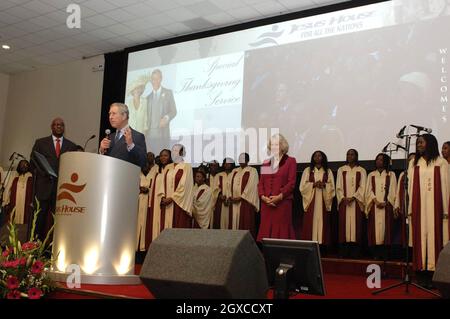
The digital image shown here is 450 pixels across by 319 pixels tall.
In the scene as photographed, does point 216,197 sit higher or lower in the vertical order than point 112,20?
lower

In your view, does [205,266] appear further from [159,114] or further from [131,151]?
[159,114]

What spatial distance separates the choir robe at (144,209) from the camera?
7.51 metres

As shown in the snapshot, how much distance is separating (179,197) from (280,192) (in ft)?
6.99

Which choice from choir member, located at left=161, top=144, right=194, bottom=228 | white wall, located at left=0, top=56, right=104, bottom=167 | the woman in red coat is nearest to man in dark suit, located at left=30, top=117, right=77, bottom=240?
choir member, located at left=161, top=144, right=194, bottom=228

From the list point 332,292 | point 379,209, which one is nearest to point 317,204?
point 379,209

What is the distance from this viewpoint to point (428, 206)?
4.98 m

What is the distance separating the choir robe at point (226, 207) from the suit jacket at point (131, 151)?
392 centimetres

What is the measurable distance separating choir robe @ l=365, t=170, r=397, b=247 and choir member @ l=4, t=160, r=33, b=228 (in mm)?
5891

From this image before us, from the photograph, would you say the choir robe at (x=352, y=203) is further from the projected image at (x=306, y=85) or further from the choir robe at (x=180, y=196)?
the choir robe at (x=180, y=196)

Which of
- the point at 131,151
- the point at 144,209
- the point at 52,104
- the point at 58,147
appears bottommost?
the point at 144,209

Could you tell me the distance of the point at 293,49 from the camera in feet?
25.7

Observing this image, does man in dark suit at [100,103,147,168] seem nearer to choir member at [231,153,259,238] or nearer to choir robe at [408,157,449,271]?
choir robe at [408,157,449,271]

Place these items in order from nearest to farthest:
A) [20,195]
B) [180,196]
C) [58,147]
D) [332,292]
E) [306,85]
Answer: [332,292]
[58,147]
[180,196]
[306,85]
[20,195]

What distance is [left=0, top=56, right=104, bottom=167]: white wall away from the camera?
10.6 m
